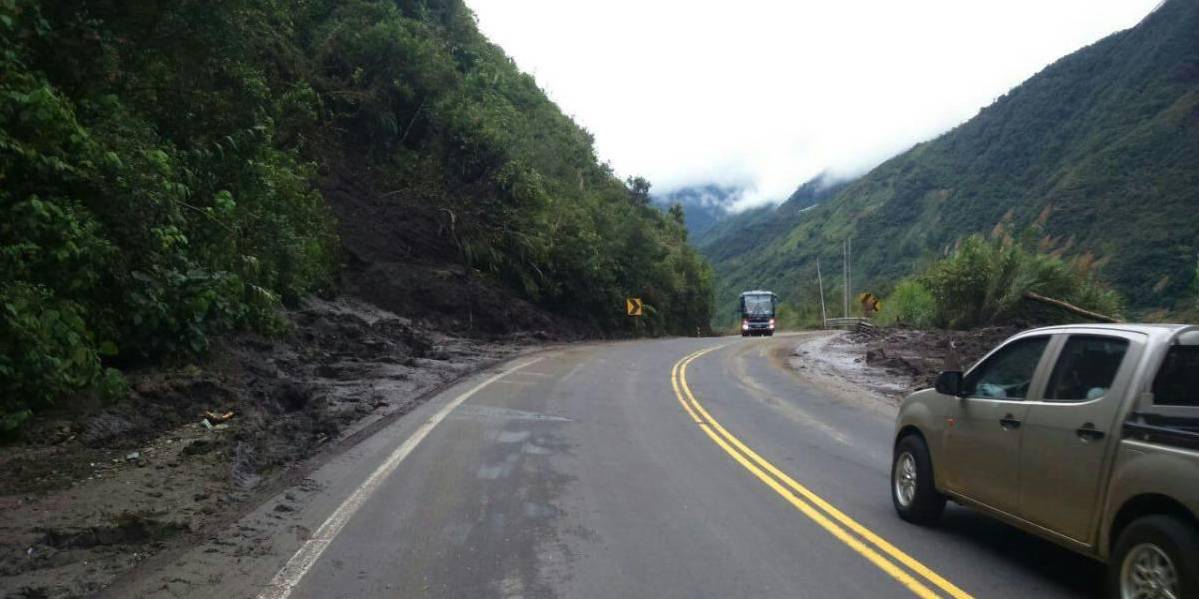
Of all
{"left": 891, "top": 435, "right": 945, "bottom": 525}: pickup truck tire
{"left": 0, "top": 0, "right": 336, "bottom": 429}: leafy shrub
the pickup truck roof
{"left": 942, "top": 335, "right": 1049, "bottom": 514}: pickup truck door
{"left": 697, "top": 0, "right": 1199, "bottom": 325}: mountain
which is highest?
{"left": 697, "top": 0, "right": 1199, "bottom": 325}: mountain

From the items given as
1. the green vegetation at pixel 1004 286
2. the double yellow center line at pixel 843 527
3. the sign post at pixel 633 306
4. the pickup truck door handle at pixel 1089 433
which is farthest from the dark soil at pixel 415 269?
the pickup truck door handle at pixel 1089 433

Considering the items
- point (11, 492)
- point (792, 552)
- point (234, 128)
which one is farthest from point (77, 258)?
point (792, 552)

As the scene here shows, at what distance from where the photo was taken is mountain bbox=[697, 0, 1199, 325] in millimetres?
54719

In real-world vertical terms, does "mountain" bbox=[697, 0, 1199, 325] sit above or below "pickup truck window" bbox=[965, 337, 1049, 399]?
above

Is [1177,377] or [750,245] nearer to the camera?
[1177,377]

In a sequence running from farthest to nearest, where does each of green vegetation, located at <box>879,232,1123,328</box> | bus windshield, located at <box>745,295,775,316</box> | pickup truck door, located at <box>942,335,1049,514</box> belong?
bus windshield, located at <box>745,295,775,316</box> → green vegetation, located at <box>879,232,1123,328</box> → pickup truck door, located at <box>942,335,1049,514</box>

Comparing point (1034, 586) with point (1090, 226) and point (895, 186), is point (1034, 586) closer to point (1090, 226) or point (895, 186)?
point (1090, 226)

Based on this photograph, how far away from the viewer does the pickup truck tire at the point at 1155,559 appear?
394 cm

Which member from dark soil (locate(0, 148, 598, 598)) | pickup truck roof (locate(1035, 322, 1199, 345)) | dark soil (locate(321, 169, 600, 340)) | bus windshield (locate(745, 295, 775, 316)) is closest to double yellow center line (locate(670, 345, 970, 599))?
pickup truck roof (locate(1035, 322, 1199, 345))

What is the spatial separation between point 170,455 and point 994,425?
308 inches

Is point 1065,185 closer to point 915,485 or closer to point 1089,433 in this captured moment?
point 915,485

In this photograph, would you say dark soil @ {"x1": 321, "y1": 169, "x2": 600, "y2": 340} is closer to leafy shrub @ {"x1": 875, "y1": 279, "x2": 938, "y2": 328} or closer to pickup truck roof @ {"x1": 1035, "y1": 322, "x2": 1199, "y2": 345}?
leafy shrub @ {"x1": 875, "y1": 279, "x2": 938, "y2": 328}

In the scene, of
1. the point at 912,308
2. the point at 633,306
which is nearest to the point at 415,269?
the point at 633,306

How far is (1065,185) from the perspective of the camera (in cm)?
6988
